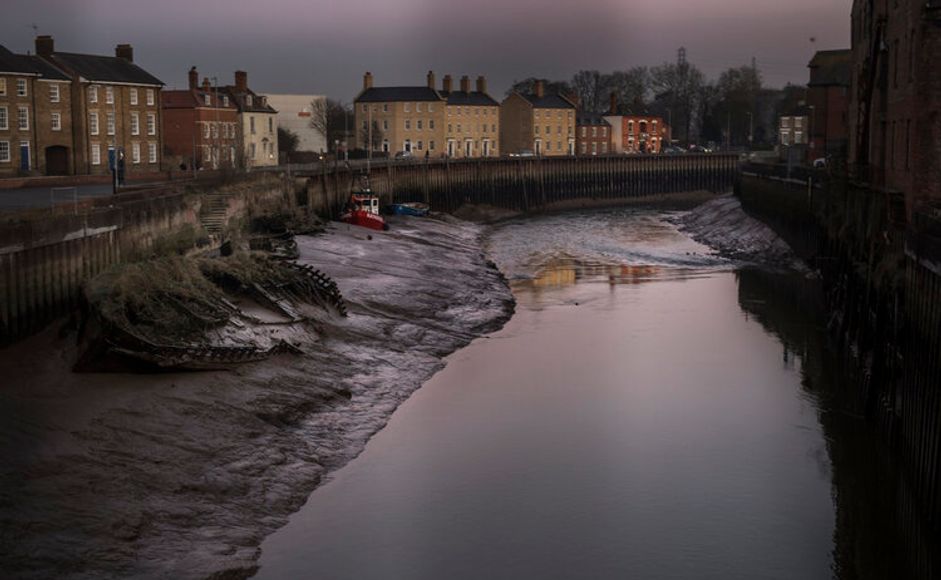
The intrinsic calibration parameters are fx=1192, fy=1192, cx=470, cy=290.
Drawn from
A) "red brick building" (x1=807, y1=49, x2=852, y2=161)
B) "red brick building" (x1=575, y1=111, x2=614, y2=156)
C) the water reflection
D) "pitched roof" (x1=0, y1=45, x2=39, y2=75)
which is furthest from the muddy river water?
"red brick building" (x1=575, y1=111, x2=614, y2=156)

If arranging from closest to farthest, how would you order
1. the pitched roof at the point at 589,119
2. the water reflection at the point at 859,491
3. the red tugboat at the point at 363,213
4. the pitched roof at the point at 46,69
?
the water reflection at the point at 859,491
the red tugboat at the point at 363,213
the pitched roof at the point at 46,69
the pitched roof at the point at 589,119

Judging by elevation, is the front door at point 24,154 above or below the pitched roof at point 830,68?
below

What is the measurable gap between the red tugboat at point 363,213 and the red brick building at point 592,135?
311 feet

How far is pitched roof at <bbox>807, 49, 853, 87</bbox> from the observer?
86438 mm

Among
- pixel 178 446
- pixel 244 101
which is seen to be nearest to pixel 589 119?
pixel 244 101

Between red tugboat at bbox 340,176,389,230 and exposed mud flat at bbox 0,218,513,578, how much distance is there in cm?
3028

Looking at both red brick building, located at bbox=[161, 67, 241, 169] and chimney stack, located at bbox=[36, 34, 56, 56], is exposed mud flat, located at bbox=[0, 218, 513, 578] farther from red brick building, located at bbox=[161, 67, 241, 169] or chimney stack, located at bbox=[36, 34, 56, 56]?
red brick building, located at bbox=[161, 67, 241, 169]

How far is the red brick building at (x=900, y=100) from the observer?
33.0m

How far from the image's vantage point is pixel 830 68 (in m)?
88.9

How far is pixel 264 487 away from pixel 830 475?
10.9 metres

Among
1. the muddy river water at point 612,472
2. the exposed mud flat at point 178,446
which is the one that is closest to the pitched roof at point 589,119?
the muddy river water at point 612,472

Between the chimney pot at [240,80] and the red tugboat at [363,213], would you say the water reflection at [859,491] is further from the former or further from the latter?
the chimney pot at [240,80]

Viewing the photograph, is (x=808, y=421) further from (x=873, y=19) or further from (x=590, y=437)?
(x=873, y=19)

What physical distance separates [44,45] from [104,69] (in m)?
4.60
